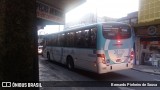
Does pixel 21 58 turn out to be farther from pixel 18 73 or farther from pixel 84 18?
pixel 84 18

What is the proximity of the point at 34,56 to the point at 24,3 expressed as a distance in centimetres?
47

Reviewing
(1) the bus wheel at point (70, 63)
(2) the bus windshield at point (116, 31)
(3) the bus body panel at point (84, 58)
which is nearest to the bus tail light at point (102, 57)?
(3) the bus body panel at point (84, 58)

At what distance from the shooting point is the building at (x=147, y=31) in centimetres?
1858

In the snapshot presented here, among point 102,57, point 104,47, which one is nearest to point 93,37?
point 104,47

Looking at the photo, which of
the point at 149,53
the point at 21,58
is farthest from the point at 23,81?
the point at 149,53

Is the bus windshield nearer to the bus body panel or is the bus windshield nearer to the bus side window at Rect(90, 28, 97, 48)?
the bus side window at Rect(90, 28, 97, 48)

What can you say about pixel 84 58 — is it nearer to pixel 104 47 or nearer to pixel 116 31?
pixel 104 47

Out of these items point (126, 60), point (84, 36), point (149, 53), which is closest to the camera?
point (126, 60)

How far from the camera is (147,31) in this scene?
19484mm

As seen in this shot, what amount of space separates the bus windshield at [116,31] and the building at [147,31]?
6.63 m

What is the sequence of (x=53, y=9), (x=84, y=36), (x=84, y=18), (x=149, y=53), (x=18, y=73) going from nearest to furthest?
(x=18, y=73) → (x=84, y=36) → (x=53, y=9) → (x=149, y=53) → (x=84, y=18)

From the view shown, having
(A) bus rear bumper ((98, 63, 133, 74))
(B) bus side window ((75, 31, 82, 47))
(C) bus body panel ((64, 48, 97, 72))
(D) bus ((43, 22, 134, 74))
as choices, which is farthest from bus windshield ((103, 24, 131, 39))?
(B) bus side window ((75, 31, 82, 47))

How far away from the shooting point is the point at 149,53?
65.6 ft

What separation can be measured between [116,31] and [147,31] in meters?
8.46
